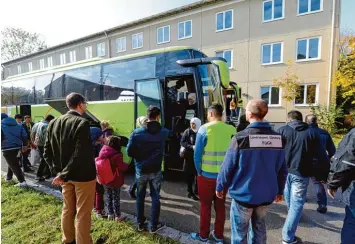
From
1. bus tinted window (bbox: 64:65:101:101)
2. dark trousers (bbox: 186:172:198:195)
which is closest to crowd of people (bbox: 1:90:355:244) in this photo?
dark trousers (bbox: 186:172:198:195)

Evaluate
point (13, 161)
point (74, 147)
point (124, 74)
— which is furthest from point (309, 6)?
point (13, 161)

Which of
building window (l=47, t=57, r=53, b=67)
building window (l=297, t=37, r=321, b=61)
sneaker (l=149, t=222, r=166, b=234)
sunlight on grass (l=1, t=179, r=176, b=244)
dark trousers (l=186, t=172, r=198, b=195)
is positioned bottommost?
sunlight on grass (l=1, t=179, r=176, b=244)

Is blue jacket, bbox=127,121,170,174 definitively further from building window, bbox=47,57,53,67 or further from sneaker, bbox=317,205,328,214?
building window, bbox=47,57,53,67

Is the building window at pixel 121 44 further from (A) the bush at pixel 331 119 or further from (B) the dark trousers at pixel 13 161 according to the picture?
(B) the dark trousers at pixel 13 161

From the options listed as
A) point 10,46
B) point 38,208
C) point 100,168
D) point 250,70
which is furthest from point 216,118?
point 10,46

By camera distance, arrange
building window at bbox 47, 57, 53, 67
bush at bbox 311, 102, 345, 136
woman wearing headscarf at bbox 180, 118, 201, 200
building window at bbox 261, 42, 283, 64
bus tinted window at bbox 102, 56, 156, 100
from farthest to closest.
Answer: building window at bbox 47, 57, 53, 67 → building window at bbox 261, 42, 283, 64 → bush at bbox 311, 102, 345, 136 → bus tinted window at bbox 102, 56, 156, 100 → woman wearing headscarf at bbox 180, 118, 201, 200

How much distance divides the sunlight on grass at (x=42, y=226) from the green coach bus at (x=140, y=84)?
9.00 feet

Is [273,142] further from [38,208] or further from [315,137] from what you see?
[38,208]

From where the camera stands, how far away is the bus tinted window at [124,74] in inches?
264

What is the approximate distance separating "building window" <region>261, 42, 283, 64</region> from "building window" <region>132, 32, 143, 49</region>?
1293 centimetres

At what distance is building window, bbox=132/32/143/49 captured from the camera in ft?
81.7

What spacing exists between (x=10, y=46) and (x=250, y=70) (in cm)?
3826

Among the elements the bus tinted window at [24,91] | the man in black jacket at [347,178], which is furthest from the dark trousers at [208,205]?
the bus tinted window at [24,91]

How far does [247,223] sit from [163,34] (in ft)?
76.0
